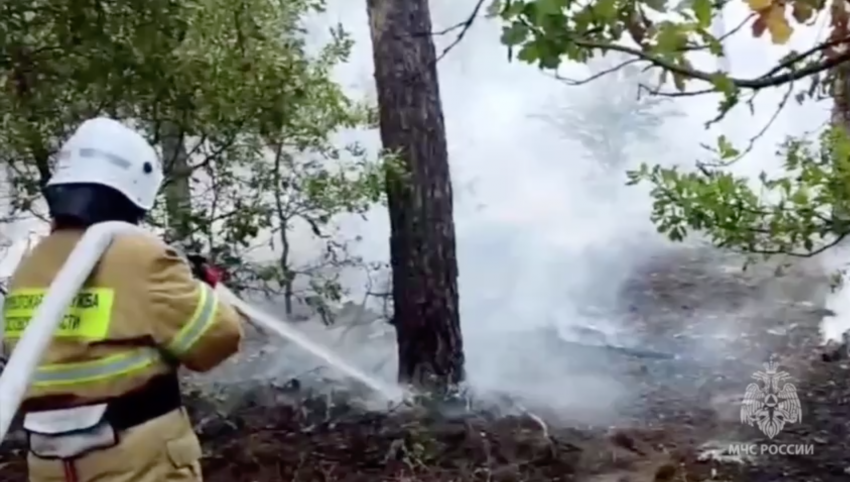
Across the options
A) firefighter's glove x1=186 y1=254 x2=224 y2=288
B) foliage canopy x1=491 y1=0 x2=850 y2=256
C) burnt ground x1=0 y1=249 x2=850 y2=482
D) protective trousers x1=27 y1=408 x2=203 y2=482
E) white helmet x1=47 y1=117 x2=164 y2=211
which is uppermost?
foliage canopy x1=491 y1=0 x2=850 y2=256

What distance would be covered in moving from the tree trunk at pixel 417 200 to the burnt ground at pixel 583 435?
0.99 ft

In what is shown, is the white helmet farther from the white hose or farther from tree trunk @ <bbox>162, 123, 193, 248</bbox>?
tree trunk @ <bbox>162, 123, 193, 248</bbox>

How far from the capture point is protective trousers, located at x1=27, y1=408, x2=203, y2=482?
83.4 inches

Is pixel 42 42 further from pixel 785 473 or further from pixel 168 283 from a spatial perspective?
pixel 785 473

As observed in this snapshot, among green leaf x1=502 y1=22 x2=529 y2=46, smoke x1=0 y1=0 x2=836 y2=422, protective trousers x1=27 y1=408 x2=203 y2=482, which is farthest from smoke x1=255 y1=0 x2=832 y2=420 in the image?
protective trousers x1=27 y1=408 x2=203 y2=482

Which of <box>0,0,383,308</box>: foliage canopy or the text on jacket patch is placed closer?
the text on jacket patch

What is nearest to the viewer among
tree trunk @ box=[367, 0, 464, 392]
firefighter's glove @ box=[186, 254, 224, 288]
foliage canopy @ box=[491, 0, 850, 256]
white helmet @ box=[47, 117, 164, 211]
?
foliage canopy @ box=[491, 0, 850, 256]

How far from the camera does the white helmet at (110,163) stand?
214 centimetres

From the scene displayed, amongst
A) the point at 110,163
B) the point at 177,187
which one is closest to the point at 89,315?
the point at 110,163

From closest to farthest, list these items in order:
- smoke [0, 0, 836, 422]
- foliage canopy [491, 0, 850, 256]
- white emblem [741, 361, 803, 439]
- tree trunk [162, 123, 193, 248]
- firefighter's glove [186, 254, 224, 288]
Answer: foliage canopy [491, 0, 850, 256] < firefighter's glove [186, 254, 224, 288] < tree trunk [162, 123, 193, 248] < white emblem [741, 361, 803, 439] < smoke [0, 0, 836, 422]

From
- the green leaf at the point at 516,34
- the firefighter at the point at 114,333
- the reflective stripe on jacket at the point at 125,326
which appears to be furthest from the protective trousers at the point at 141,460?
the green leaf at the point at 516,34

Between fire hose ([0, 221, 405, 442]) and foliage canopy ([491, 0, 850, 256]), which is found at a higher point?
foliage canopy ([491, 0, 850, 256])

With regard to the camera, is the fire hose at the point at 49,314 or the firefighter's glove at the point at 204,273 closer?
the fire hose at the point at 49,314

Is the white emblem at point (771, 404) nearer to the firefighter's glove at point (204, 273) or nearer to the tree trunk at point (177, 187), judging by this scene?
the tree trunk at point (177, 187)
